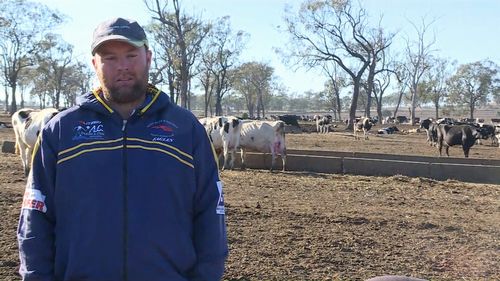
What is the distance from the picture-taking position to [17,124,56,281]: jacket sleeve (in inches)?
96.2

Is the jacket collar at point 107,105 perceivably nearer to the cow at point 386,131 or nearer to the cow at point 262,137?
the cow at point 262,137

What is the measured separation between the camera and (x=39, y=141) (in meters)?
2.64

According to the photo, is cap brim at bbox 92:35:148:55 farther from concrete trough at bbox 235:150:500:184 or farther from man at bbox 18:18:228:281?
concrete trough at bbox 235:150:500:184

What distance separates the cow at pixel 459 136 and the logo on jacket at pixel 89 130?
71.2ft

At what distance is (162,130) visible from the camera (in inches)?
101

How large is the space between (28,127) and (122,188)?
12.6m

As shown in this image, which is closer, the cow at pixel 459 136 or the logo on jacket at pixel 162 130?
the logo on jacket at pixel 162 130

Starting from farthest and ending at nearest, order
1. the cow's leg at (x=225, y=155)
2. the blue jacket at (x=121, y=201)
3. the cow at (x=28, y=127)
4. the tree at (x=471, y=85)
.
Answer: the tree at (x=471, y=85) → the cow's leg at (x=225, y=155) → the cow at (x=28, y=127) → the blue jacket at (x=121, y=201)

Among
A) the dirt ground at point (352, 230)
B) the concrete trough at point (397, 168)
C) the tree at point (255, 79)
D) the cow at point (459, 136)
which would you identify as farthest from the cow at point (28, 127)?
the tree at point (255, 79)

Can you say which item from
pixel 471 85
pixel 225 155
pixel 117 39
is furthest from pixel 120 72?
pixel 471 85

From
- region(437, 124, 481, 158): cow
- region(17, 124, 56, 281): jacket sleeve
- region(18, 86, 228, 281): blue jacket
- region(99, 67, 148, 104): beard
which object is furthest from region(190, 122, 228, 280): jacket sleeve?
region(437, 124, 481, 158): cow

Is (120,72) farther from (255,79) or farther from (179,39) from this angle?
(255,79)

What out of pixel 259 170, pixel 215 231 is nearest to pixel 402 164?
pixel 259 170

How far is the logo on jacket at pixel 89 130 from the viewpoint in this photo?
251 centimetres
